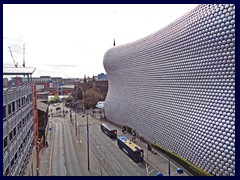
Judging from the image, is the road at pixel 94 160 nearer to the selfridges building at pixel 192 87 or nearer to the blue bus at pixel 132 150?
the blue bus at pixel 132 150

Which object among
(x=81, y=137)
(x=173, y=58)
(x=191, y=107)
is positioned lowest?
(x=81, y=137)

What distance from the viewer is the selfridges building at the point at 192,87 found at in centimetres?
1146

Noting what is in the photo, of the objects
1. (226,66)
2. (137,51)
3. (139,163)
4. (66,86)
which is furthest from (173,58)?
(66,86)

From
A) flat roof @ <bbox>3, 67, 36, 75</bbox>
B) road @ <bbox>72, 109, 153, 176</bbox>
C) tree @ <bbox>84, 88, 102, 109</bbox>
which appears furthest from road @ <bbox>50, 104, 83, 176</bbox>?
tree @ <bbox>84, 88, 102, 109</bbox>

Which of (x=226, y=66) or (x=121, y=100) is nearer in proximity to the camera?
(x=226, y=66)

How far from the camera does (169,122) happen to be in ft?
55.4

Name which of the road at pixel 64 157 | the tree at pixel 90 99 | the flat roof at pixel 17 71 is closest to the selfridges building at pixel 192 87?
the road at pixel 64 157

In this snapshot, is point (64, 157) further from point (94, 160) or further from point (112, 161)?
point (112, 161)

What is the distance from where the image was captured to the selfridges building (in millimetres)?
11461

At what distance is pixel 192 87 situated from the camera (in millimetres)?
14273

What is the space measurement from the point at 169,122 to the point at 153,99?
335 centimetres

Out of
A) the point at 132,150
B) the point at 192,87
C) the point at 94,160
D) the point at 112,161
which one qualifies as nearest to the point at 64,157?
the point at 94,160

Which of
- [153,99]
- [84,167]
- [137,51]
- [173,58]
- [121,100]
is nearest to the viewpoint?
[84,167]

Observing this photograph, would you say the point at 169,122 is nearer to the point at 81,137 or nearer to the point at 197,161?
the point at 197,161
